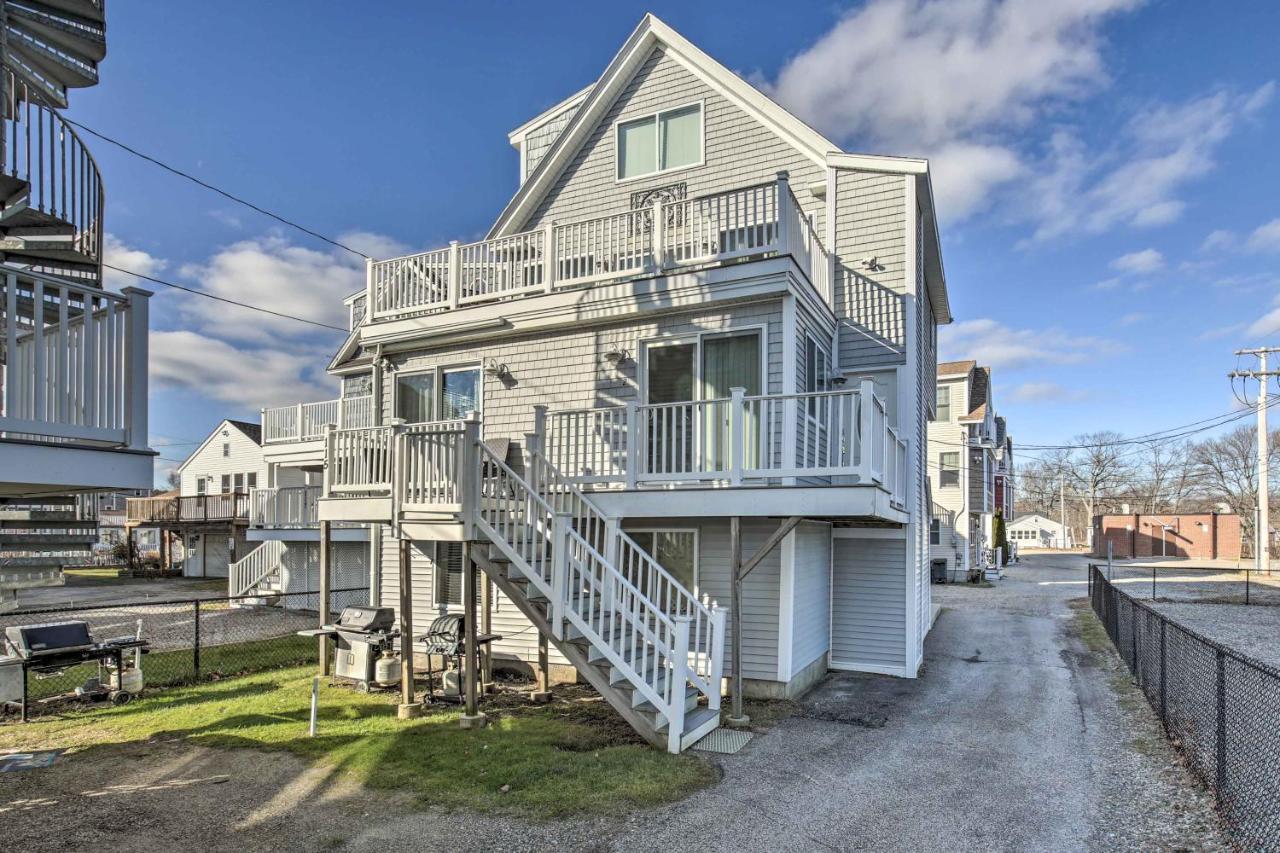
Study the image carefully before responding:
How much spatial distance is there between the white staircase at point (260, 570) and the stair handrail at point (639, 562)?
13739mm

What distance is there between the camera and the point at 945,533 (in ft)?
86.4

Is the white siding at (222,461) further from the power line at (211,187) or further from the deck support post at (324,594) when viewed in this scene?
the deck support post at (324,594)

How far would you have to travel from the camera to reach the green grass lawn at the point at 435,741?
5621mm

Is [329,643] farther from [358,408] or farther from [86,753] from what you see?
[358,408]

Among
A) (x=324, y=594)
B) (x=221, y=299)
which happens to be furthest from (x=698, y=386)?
(x=221, y=299)

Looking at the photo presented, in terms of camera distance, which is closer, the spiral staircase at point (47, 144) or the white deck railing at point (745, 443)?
the spiral staircase at point (47, 144)

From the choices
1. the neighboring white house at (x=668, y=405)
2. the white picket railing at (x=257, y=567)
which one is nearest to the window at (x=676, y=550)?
the neighboring white house at (x=668, y=405)

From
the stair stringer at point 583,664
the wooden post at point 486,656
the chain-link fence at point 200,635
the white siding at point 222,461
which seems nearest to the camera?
the stair stringer at point 583,664

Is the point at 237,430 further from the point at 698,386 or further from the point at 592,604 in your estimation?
the point at 592,604

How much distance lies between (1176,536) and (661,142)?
44184 mm

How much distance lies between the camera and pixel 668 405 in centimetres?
779

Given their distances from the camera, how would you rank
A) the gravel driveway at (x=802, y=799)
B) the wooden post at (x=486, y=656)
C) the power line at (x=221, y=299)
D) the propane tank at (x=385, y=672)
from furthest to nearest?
1. the power line at (x=221, y=299)
2. the propane tank at (x=385, y=672)
3. the wooden post at (x=486, y=656)
4. the gravel driveway at (x=802, y=799)

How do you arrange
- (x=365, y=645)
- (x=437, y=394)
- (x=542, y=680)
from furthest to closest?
(x=437, y=394)
(x=365, y=645)
(x=542, y=680)

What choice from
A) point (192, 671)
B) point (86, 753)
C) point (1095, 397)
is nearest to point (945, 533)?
point (192, 671)
